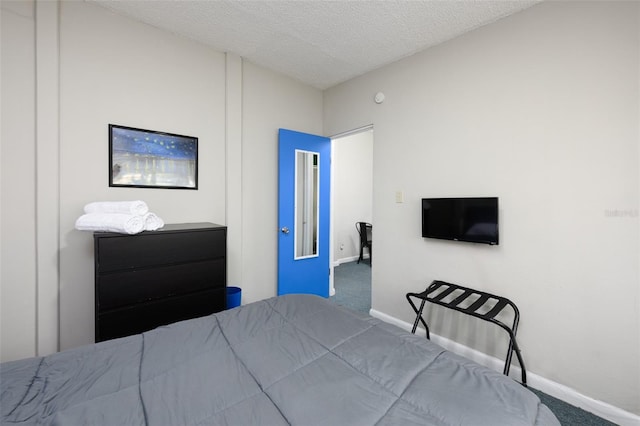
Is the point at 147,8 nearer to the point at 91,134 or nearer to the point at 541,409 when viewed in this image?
the point at 91,134

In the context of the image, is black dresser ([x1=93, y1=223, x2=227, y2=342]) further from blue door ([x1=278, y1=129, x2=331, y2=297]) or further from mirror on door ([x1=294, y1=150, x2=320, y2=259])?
mirror on door ([x1=294, y1=150, x2=320, y2=259])

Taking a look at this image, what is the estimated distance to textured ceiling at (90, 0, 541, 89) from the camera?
2018 mm

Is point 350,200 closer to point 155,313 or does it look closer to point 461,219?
point 461,219

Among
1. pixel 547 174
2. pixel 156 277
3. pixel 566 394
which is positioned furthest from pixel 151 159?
pixel 566 394

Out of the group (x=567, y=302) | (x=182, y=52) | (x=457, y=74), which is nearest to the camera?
(x=567, y=302)

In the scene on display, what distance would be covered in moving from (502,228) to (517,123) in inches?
32.3

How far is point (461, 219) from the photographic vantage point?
7.51 feet

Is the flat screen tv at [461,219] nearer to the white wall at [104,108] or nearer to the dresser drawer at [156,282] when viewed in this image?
the dresser drawer at [156,282]

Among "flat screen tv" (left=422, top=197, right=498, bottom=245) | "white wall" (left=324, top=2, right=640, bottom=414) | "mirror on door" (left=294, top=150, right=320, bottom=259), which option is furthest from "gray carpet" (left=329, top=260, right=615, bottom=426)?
"flat screen tv" (left=422, top=197, right=498, bottom=245)

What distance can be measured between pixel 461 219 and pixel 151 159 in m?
2.79

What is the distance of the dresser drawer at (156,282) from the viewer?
5.97ft

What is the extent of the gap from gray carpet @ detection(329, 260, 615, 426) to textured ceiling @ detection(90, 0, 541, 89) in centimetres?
263

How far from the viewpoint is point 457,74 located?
2.37 meters

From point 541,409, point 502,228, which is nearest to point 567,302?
point 502,228
